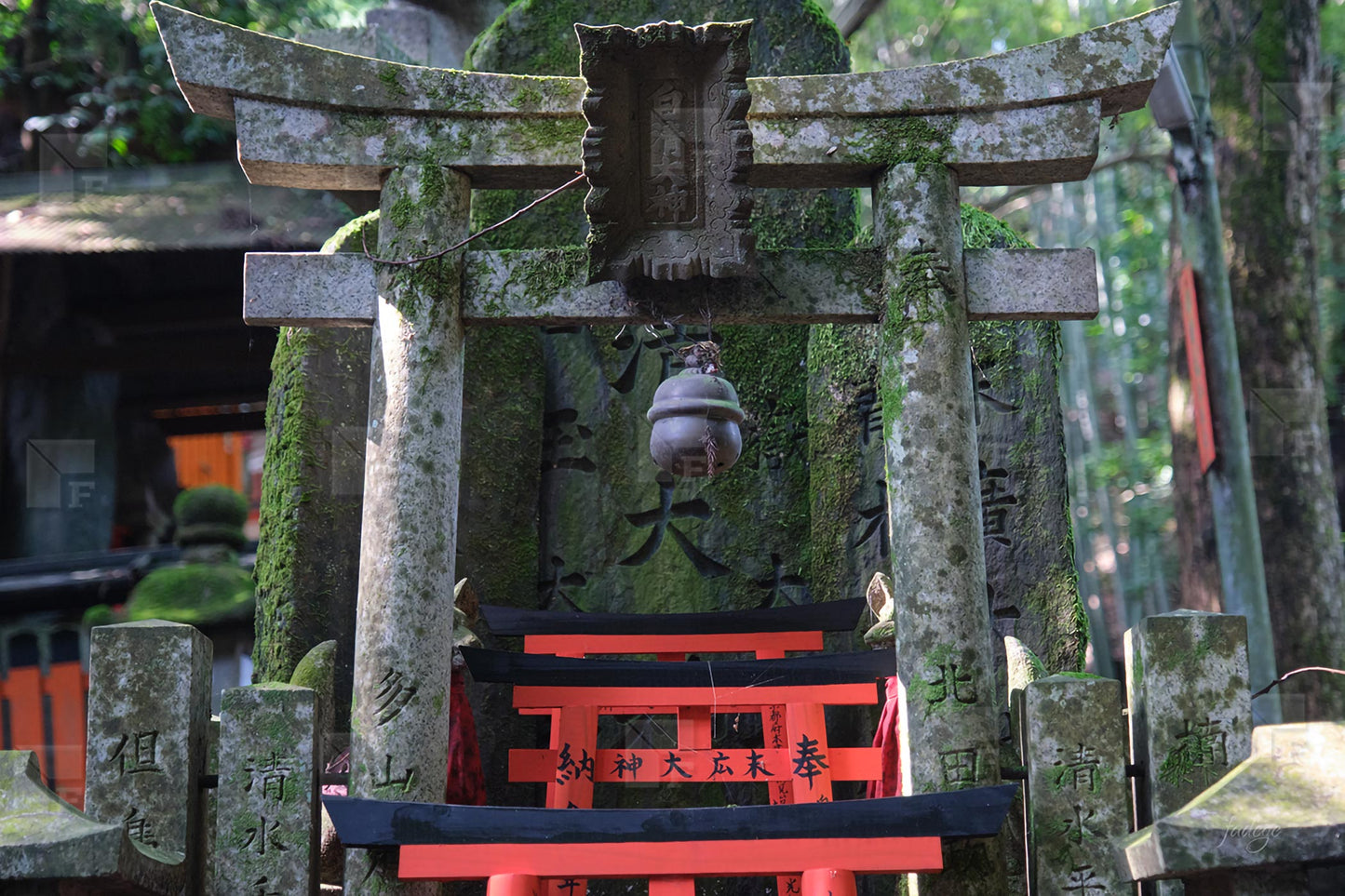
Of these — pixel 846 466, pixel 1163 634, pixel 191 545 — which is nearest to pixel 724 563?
pixel 846 466

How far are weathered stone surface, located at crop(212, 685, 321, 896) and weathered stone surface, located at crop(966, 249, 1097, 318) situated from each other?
2914 millimetres

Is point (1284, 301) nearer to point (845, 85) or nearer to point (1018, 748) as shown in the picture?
point (845, 85)

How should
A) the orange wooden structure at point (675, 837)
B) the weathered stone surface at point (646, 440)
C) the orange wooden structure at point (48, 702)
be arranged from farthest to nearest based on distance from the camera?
the orange wooden structure at point (48, 702) → the weathered stone surface at point (646, 440) → the orange wooden structure at point (675, 837)

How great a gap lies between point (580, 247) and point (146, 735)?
2.35m

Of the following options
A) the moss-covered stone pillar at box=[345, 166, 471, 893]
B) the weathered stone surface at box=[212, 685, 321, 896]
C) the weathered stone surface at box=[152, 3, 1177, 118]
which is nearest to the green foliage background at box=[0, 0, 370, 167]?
the weathered stone surface at box=[152, 3, 1177, 118]

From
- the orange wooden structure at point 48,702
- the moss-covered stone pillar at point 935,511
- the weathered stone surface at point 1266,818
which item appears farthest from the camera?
the orange wooden structure at point 48,702

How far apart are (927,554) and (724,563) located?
8.72ft

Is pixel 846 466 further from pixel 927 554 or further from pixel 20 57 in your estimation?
pixel 20 57

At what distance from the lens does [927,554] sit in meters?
4.68

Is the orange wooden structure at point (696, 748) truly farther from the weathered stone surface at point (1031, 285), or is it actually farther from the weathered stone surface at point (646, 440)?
the weathered stone surface at point (1031, 285)

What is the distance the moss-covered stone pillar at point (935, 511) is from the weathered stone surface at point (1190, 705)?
21.2 inches

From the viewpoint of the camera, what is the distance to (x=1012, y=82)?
5059mm

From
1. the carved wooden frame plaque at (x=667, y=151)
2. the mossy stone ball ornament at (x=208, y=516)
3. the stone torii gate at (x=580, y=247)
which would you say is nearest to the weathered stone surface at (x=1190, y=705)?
the stone torii gate at (x=580, y=247)

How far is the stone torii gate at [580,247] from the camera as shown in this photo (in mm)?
4789
